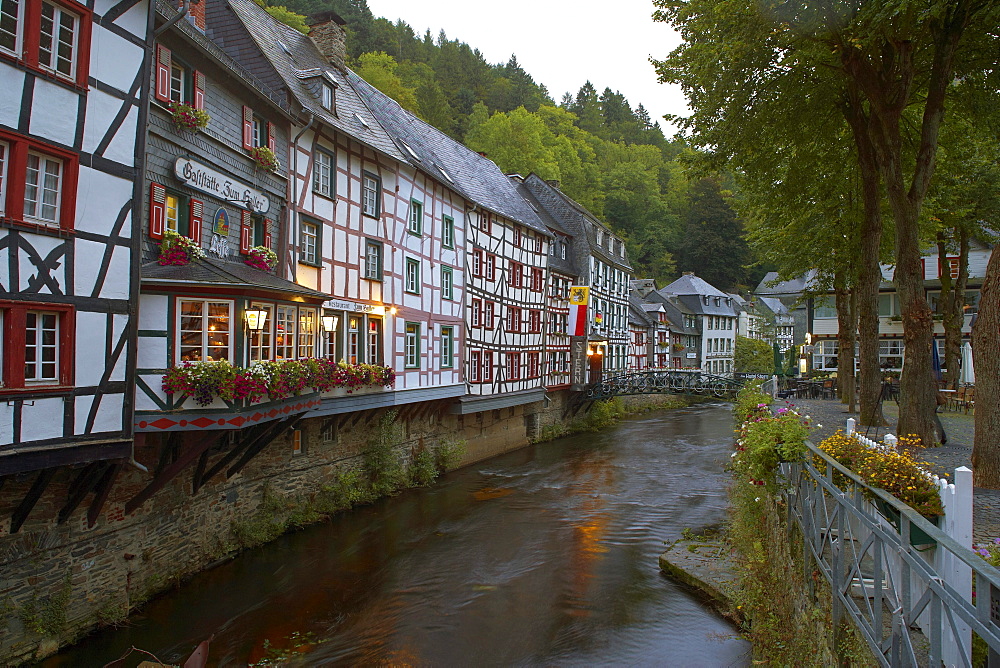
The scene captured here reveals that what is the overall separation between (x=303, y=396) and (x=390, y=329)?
5439 mm

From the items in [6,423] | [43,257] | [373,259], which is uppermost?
[373,259]

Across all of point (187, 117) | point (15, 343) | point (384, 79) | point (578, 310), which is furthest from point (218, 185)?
point (384, 79)

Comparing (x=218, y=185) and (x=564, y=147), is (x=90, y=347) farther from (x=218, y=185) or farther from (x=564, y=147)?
(x=564, y=147)

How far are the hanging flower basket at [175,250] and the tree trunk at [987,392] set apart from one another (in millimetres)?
11873

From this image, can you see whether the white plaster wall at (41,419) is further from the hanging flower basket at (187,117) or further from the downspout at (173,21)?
the downspout at (173,21)

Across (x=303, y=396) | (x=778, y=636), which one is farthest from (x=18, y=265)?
(x=778, y=636)

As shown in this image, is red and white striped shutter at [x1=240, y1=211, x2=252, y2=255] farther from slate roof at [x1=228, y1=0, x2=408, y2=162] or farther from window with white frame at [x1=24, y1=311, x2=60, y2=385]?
window with white frame at [x1=24, y1=311, x2=60, y2=385]

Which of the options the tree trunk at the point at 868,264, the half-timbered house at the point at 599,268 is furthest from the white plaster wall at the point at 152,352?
the half-timbered house at the point at 599,268

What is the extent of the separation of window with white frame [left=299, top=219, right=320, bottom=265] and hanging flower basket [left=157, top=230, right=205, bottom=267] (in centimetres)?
383

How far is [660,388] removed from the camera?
3438cm

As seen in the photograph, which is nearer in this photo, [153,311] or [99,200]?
[99,200]

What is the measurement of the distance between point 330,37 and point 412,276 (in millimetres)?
7872

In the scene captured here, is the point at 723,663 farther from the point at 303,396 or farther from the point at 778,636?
the point at 303,396

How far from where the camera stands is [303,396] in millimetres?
13023
